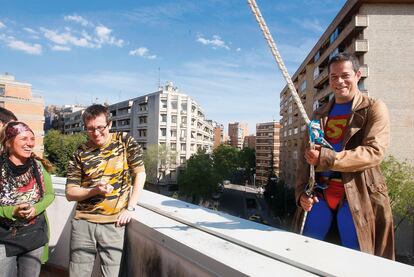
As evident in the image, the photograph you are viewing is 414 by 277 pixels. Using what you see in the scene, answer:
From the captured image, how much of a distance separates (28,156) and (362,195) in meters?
2.52

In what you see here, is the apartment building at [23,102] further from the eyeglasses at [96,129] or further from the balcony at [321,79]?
the eyeglasses at [96,129]

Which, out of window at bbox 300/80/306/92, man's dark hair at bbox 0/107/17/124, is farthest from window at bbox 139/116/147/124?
man's dark hair at bbox 0/107/17/124

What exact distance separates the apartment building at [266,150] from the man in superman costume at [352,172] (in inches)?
2833

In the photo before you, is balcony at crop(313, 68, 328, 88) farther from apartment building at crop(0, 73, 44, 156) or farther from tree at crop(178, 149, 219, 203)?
apartment building at crop(0, 73, 44, 156)

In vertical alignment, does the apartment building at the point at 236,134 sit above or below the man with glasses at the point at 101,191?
above

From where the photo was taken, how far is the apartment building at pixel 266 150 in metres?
75.1

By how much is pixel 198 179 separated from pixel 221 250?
41.2 meters

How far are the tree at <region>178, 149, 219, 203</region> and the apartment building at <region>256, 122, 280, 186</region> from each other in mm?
32770

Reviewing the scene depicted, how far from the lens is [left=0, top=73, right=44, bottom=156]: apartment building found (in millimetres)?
33406

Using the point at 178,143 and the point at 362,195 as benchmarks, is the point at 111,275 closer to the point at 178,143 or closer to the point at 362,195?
the point at 362,195

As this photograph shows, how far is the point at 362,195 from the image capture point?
2.06 metres

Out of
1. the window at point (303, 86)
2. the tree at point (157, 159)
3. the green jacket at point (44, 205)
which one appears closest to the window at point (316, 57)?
the window at point (303, 86)

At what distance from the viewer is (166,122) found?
49062 mm

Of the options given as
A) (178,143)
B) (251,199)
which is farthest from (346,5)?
(251,199)
